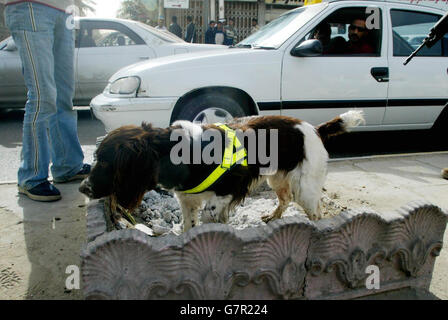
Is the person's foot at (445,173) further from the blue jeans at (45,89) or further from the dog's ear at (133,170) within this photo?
the blue jeans at (45,89)

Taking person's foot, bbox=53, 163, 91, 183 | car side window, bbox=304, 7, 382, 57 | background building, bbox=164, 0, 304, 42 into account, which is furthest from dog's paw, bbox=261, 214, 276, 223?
background building, bbox=164, 0, 304, 42

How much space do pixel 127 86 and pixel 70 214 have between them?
68.4 inches

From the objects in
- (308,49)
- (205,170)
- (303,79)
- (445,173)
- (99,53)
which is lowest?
(445,173)

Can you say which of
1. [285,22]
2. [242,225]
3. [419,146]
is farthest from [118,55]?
[419,146]

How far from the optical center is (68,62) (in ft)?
11.1

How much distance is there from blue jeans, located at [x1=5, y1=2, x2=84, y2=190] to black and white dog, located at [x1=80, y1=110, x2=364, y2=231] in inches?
46.1

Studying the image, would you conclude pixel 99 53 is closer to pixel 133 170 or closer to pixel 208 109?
pixel 208 109

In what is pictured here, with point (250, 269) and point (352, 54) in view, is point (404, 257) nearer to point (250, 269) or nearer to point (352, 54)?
point (250, 269)

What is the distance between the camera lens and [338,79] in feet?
14.7

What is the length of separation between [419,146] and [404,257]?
163 inches

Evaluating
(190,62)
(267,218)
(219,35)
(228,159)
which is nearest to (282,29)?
(190,62)

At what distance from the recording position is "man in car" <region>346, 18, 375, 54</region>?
4.73 metres

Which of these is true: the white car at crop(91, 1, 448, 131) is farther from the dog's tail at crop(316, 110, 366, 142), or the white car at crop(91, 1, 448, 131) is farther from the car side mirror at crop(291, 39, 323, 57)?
the dog's tail at crop(316, 110, 366, 142)

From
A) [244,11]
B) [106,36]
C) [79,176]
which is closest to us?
[79,176]
